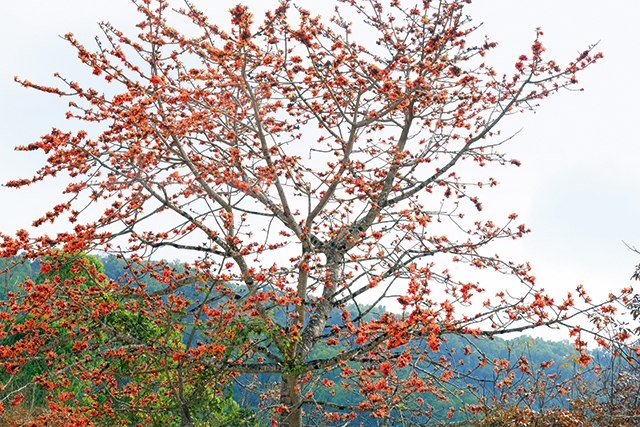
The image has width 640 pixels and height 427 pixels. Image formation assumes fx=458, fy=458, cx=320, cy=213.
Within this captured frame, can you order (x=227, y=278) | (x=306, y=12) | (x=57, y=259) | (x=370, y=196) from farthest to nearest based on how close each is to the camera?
(x=370, y=196), (x=306, y=12), (x=227, y=278), (x=57, y=259)

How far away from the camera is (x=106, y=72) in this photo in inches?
244

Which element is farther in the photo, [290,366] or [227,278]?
[290,366]

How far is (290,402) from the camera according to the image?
292 inches

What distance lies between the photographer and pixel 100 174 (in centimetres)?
A: 562

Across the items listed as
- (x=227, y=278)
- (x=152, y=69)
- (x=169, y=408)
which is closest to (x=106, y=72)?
(x=152, y=69)

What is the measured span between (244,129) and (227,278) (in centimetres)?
299

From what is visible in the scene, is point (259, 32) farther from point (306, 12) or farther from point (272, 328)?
point (272, 328)

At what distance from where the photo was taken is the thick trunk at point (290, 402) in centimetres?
725

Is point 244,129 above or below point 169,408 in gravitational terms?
above

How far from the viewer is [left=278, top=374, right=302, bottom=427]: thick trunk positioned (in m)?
7.25

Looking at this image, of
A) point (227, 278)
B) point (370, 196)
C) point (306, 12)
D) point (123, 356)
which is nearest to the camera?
point (227, 278)

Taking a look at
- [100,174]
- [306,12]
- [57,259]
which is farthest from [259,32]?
[57,259]

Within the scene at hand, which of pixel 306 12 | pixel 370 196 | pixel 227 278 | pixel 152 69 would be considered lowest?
pixel 227 278

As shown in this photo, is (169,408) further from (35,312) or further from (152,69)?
(152,69)
